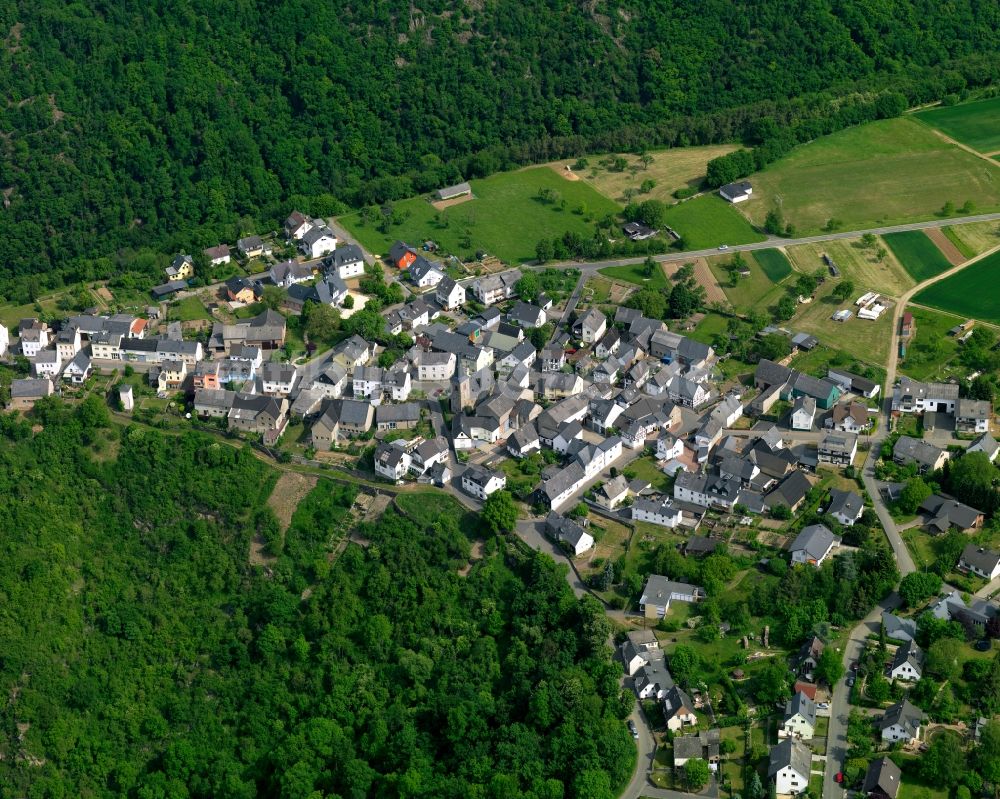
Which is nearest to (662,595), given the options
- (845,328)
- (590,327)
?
(590,327)

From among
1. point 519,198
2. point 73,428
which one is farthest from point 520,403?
point 519,198

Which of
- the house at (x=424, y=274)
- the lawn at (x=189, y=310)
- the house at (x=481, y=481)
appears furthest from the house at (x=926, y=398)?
the lawn at (x=189, y=310)

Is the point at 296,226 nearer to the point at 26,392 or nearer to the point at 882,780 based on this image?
the point at 26,392

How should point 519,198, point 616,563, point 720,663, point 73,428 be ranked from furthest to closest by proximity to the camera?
point 519,198
point 73,428
point 616,563
point 720,663

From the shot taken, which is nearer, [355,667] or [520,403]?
[355,667]

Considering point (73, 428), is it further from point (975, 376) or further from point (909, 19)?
point (909, 19)

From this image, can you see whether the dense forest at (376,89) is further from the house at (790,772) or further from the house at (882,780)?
the house at (882,780)
